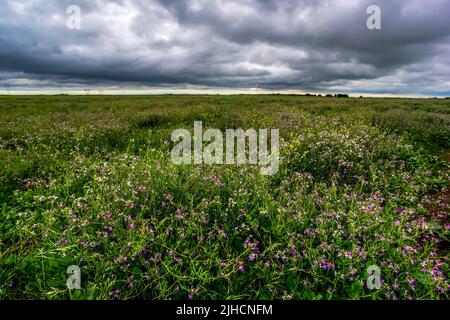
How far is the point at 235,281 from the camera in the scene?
247cm

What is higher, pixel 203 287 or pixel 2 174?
pixel 2 174

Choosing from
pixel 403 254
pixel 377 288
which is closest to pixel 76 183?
pixel 377 288

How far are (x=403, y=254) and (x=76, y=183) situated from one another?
15.6 feet

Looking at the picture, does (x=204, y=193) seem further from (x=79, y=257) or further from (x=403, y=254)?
(x=403, y=254)

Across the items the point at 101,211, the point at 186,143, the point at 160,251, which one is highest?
the point at 186,143
